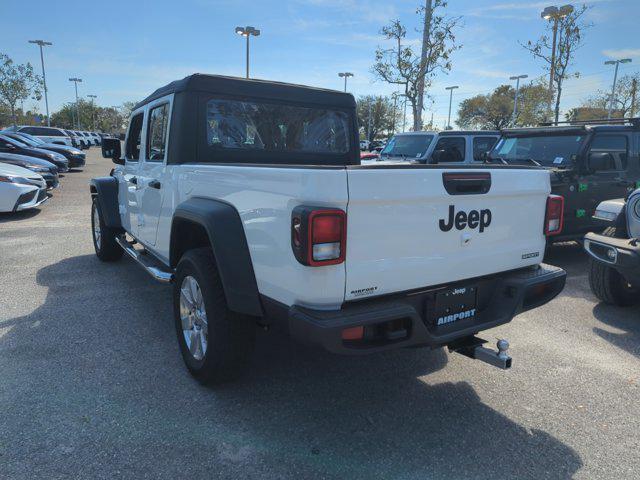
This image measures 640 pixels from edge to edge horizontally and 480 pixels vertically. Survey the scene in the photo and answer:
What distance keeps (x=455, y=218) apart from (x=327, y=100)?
2304 mm

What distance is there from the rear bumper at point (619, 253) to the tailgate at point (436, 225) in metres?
1.48

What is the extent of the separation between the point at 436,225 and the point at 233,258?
1.18m

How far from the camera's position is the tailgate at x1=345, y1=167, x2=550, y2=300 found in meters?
2.38

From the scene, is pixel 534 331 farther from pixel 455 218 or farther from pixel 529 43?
pixel 529 43

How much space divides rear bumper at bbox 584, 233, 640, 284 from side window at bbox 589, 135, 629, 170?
302 cm

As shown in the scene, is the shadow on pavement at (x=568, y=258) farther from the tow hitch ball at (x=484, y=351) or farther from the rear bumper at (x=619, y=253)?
the tow hitch ball at (x=484, y=351)

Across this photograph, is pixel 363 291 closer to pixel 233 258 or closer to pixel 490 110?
pixel 233 258

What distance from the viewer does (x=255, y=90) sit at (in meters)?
4.10

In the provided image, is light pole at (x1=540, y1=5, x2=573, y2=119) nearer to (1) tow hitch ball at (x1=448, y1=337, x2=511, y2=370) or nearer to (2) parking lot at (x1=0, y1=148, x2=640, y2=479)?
(2) parking lot at (x1=0, y1=148, x2=640, y2=479)

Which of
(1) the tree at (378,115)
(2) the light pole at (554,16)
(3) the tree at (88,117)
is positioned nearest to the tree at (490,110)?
(1) the tree at (378,115)

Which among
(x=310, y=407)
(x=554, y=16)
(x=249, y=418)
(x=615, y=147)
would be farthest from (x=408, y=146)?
(x=554, y=16)

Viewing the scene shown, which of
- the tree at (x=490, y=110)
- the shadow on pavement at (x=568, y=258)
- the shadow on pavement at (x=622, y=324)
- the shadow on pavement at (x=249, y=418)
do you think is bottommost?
the shadow on pavement at (x=249, y=418)

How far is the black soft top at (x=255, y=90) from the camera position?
149 inches

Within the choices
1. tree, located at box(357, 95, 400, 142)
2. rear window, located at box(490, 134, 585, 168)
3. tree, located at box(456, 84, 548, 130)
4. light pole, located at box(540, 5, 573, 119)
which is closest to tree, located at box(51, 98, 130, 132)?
tree, located at box(357, 95, 400, 142)
